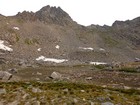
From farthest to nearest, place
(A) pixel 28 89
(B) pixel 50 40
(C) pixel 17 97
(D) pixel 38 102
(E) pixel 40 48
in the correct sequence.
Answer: (B) pixel 50 40 < (E) pixel 40 48 < (A) pixel 28 89 < (C) pixel 17 97 < (D) pixel 38 102

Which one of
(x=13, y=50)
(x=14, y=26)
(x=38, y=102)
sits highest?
(x=14, y=26)

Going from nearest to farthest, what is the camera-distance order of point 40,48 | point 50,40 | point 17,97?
point 17,97, point 40,48, point 50,40

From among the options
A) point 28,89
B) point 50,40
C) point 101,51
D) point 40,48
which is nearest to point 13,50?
point 40,48

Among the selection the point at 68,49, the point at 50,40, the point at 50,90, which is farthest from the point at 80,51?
the point at 50,90

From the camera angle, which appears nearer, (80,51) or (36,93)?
(36,93)

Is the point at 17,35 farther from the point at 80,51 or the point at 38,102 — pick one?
the point at 38,102

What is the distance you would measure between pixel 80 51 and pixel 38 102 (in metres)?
167

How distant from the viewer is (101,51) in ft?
634

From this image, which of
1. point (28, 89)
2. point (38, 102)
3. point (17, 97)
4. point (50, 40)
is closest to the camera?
point (38, 102)

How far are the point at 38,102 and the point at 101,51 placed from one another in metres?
174

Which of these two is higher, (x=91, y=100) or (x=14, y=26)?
(x=14, y=26)

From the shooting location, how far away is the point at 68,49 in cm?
18738

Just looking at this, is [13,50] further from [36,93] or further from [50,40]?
[36,93]

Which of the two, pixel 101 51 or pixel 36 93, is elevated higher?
pixel 101 51
